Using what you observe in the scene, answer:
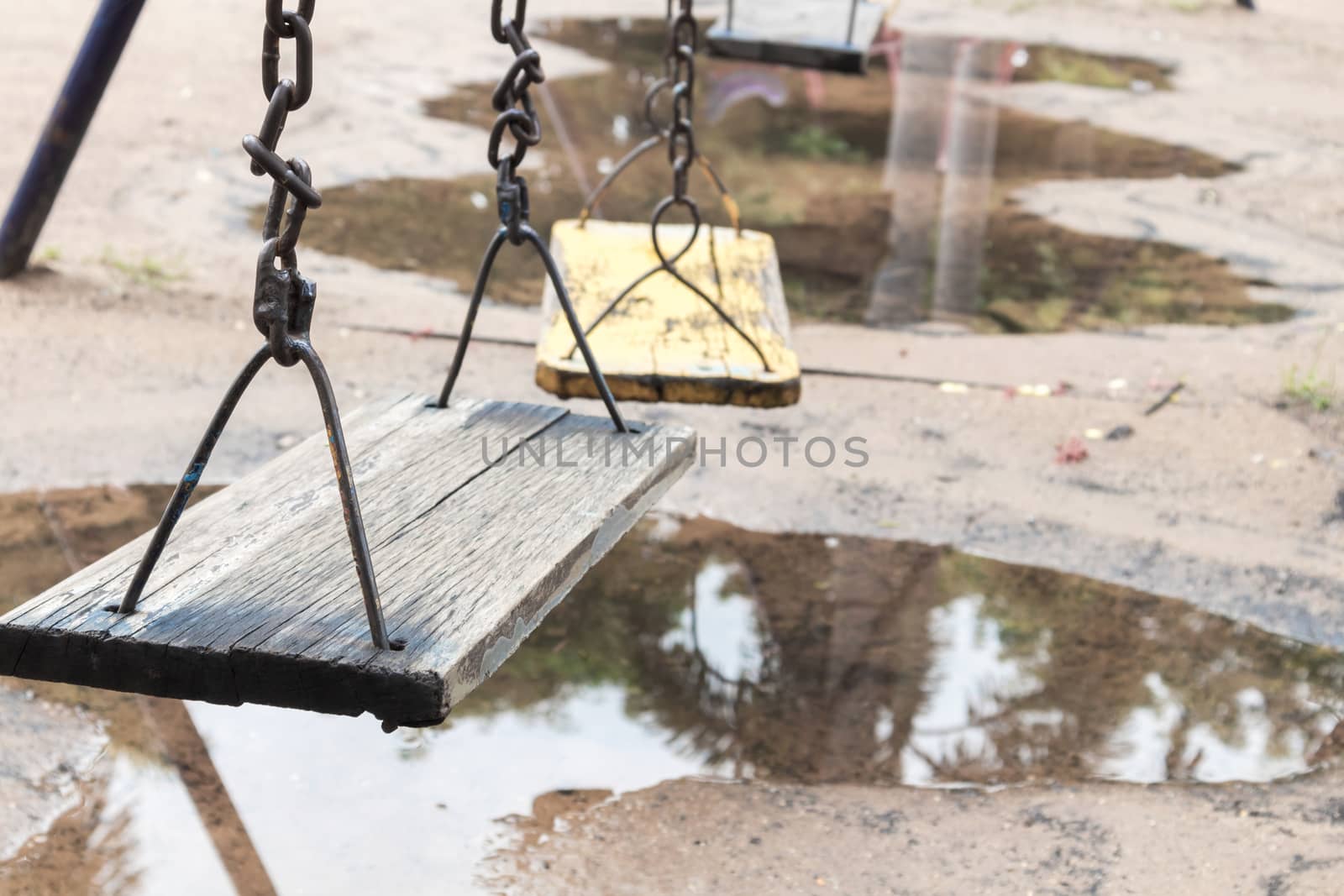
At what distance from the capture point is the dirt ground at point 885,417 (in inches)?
101

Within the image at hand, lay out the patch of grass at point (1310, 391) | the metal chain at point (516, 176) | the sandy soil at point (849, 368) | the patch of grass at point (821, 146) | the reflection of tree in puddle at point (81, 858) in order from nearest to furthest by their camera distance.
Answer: the metal chain at point (516, 176), the reflection of tree in puddle at point (81, 858), the sandy soil at point (849, 368), the patch of grass at point (1310, 391), the patch of grass at point (821, 146)

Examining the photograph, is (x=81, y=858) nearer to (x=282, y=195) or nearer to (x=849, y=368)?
(x=282, y=195)

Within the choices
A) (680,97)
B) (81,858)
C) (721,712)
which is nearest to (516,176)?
(680,97)

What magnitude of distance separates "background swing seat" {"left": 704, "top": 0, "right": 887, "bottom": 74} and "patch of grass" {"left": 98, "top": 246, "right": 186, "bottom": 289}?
2.16 meters

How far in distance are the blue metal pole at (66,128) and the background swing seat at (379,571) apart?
275cm

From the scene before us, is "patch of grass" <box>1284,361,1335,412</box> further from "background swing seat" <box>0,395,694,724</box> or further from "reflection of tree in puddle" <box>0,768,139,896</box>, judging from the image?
"reflection of tree in puddle" <box>0,768,139,896</box>

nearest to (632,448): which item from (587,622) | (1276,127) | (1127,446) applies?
(587,622)

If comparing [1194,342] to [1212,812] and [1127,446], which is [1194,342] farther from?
[1212,812]

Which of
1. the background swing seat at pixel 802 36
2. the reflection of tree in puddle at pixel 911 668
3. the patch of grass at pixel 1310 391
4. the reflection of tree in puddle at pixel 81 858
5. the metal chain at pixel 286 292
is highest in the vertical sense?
the background swing seat at pixel 802 36

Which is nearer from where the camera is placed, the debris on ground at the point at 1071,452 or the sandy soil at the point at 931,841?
the sandy soil at the point at 931,841

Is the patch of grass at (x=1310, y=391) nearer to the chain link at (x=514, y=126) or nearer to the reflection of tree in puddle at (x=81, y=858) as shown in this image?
the chain link at (x=514, y=126)

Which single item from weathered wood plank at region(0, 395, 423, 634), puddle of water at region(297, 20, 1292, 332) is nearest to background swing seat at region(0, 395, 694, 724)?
weathered wood plank at region(0, 395, 423, 634)

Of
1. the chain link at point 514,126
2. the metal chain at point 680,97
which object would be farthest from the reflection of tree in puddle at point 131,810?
the metal chain at point 680,97

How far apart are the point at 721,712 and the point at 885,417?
5.23 feet
